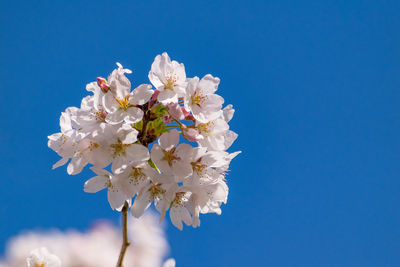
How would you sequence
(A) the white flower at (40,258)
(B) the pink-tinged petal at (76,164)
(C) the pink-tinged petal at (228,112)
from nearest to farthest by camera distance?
(A) the white flower at (40,258), (B) the pink-tinged petal at (76,164), (C) the pink-tinged petal at (228,112)

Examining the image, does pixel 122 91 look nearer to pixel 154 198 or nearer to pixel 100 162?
pixel 100 162

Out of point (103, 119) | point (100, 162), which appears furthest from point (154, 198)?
point (103, 119)

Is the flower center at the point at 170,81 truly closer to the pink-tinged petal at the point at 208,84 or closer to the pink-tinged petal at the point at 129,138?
the pink-tinged petal at the point at 208,84

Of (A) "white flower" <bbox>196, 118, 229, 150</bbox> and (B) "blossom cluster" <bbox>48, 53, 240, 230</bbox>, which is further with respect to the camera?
(A) "white flower" <bbox>196, 118, 229, 150</bbox>

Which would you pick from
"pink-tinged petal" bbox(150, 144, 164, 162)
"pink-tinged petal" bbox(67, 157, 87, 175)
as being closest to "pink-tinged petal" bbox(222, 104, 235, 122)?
"pink-tinged petal" bbox(150, 144, 164, 162)

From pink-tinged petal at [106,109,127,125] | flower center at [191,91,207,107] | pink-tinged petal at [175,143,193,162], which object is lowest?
pink-tinged petal at [175,143,193,162]

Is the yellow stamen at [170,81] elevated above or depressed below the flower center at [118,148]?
above

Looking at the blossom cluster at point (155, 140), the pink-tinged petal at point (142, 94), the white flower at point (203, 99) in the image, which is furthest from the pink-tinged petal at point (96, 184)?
the white flower at point (203, 99)

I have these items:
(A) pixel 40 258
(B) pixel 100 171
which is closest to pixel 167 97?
(B) pixel 100 171

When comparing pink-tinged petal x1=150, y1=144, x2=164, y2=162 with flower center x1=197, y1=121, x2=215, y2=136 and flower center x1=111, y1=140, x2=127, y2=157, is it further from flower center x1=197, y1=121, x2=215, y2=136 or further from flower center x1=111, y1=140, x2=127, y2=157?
flower center x1=197, y1=121, x2=215, y2=136
